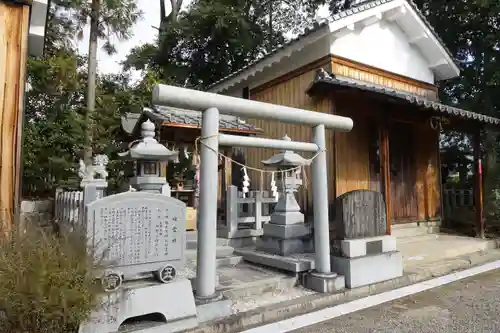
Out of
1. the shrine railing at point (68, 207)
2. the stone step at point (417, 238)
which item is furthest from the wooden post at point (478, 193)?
the shrine railing at point (68, 207)

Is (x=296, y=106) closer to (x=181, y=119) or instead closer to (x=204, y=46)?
(x=181, y=119)

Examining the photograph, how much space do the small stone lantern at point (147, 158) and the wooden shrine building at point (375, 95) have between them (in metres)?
4.11

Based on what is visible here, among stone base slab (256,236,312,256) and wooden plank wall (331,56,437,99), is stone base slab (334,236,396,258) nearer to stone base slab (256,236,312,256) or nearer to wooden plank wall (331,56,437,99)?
stone base slab (256,236,312,256)

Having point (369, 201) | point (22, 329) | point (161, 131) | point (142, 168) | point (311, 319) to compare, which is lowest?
point (311, 319)

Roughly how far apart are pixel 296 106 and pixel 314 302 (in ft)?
19.2

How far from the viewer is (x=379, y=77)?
9.81 meters

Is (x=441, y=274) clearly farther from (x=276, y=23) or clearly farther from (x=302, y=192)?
(x=276, y=23)

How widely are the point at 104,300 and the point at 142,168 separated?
1.99 meters

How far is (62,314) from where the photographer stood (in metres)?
2.89

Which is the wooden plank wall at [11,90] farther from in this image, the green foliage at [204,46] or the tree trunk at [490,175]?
the green foliage at [204,46]

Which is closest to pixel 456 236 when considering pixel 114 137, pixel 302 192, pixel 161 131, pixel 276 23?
pixel 302 192

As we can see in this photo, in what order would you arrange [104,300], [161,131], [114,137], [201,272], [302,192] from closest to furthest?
[104,300], [201,272], [161,131], [302,192], [114,137]

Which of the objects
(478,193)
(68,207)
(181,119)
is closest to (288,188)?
(181,119)

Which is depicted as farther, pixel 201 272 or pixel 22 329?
pixel 201 272
